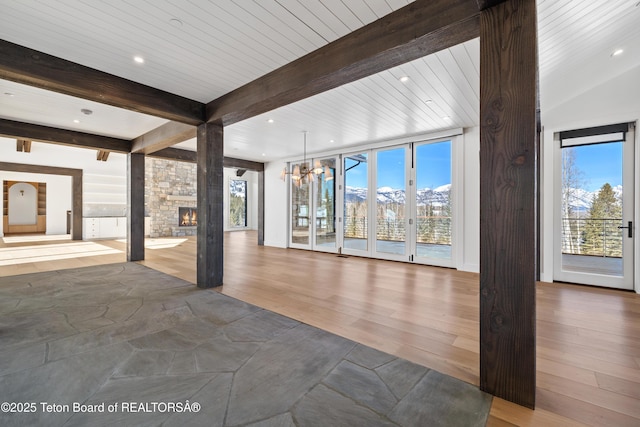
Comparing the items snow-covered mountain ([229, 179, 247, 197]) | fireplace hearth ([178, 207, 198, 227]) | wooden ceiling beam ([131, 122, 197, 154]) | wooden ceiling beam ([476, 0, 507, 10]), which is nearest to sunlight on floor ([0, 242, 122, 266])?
wooden ceiling beam ([131, 122, 197, 154])

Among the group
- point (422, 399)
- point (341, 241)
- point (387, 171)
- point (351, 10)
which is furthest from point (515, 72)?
point (341, 241)

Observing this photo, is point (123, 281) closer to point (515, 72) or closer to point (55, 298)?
point (55, 298)

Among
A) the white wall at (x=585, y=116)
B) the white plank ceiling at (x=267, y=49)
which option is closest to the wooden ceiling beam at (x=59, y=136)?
the white plank ceiling at (x=267, y=49)

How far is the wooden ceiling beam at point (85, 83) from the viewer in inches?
102

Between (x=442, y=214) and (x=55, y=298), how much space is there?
6.51 meters

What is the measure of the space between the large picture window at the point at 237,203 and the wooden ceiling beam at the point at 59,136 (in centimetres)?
862

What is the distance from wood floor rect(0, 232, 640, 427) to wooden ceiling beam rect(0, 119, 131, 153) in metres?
2.48

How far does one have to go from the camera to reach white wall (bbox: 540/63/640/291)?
12.7 ft

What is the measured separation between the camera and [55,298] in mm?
3506

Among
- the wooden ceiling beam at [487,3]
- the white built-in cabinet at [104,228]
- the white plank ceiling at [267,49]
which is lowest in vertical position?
Answer: the white built-in cabinet at [104,228]

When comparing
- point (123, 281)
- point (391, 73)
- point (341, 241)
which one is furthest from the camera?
point (341, 241)

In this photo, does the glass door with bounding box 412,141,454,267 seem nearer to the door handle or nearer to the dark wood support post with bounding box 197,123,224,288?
the door handle

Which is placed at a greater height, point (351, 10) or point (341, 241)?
point (351, 10)

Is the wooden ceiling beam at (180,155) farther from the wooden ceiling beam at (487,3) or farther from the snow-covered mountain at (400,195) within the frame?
the wooden ceiling beam at (487,3)
